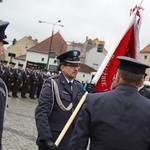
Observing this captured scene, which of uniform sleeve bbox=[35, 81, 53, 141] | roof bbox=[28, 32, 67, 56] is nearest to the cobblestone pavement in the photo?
uniform sleeve bbox=[35, 81, 53, 141]

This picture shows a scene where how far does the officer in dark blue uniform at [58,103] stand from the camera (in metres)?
4.04

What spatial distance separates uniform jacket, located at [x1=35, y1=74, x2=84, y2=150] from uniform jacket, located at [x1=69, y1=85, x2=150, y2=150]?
1.06 meters

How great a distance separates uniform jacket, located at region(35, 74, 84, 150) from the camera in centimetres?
404

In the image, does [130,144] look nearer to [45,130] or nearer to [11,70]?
[45,130]

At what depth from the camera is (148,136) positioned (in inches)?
115

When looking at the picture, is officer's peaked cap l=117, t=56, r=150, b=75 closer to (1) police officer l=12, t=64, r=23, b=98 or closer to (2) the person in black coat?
(2) the person in black coat

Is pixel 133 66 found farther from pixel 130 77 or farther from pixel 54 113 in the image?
pixel 54 113

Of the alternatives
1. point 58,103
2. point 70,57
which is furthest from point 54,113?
point 70,57

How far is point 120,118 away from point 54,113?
157 centimetres

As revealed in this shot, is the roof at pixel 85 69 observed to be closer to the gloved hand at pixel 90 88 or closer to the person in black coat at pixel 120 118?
the gloved hand at pixel 90 88

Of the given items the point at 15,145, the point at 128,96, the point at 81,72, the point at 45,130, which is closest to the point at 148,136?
the point at 128,96

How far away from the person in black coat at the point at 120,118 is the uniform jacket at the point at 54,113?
3.49 feet

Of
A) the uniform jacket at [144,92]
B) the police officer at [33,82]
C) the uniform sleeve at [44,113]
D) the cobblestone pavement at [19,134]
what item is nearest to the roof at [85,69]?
the police officer at [33,82]

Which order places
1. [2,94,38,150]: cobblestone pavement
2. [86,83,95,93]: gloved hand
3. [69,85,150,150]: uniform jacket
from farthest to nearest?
[2,94,38,150]: cobblestone pavement
[86,83,95,93]: gloved hand
[69,85,150,150]: uniform jacket
